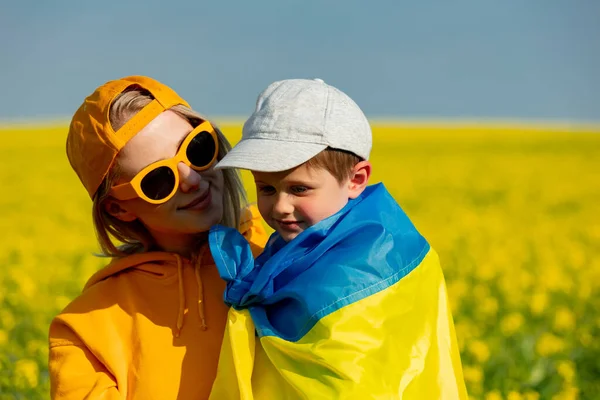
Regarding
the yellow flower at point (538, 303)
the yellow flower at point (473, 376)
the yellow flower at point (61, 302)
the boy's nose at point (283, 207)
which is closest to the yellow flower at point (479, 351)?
the yellow flower at point (473, 376)

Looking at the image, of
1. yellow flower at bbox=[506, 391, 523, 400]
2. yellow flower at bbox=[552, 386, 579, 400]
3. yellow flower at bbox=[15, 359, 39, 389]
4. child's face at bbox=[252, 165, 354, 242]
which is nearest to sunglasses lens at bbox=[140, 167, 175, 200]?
child's face at bbox=[252, 165, 354, 242]

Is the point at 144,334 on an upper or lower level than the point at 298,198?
lower

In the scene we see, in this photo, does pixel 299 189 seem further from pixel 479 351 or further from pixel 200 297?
pixel 479 351

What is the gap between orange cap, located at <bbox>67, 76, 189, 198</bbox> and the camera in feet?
8.59

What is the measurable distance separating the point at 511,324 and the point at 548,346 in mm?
314

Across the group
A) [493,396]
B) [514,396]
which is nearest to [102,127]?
[493,396]

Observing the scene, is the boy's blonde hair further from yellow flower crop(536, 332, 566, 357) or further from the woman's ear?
yellow flower crop(536, 332, 566, 357)

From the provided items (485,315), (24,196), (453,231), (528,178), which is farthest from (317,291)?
(528,178)

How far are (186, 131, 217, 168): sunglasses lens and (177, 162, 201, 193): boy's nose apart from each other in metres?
0.03

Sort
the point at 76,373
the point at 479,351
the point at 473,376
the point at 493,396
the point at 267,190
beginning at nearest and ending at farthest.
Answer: the point at 267,190 < the point at 76,373 < the point at 493,396 < the point at 473,376 < the point at 479,351

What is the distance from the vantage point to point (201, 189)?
2.69 m

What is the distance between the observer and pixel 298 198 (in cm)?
238

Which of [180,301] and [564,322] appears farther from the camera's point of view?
[564,322]

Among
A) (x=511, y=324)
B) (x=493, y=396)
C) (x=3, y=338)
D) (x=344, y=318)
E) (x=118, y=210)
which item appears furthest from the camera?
(x=511, y=324)
